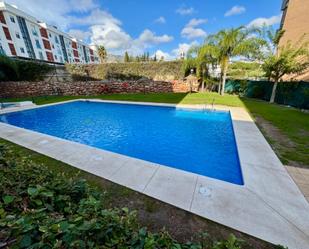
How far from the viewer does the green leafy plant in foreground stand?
3.20 ft

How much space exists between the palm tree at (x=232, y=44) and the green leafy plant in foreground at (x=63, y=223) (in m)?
14.7

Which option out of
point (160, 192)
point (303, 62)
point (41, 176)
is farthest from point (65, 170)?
point (303, 62)

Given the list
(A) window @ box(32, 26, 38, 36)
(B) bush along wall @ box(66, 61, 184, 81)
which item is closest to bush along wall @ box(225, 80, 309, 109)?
(B) bush along wall @ box(66, 61, 184, 81)

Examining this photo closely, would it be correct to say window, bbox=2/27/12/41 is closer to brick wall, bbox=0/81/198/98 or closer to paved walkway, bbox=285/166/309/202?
brick wall, bbox=0/81/198/98

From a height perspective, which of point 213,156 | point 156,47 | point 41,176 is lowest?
point 213,156

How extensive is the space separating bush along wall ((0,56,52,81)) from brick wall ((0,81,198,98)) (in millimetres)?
1927

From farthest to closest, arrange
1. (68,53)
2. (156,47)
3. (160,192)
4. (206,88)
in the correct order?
1. (68,53)
2. (156,47)
3. (206,88)
4. (160,192)

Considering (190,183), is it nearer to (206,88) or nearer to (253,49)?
(253,49)

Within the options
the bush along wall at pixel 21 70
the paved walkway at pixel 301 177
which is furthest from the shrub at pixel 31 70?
the paved walkway at pixel 301 177

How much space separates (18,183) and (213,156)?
4.88m

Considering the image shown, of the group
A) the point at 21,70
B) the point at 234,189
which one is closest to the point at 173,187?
the point at 234,189

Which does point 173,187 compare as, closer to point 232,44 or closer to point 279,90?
point 279,90

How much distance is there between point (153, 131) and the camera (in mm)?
7301

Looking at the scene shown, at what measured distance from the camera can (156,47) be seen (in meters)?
37.9
